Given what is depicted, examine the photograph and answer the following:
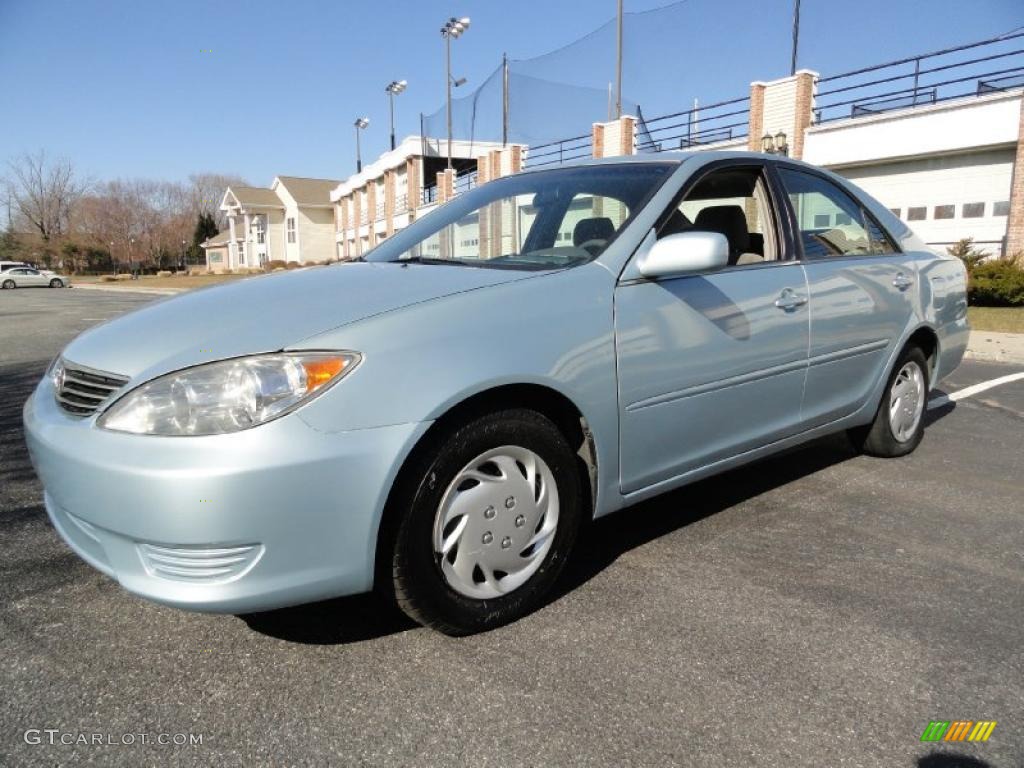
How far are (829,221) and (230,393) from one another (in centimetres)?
313

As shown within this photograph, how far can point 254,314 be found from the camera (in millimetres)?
2213

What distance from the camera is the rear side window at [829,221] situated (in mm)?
3475

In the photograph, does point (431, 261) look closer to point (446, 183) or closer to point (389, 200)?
point (446, 183)

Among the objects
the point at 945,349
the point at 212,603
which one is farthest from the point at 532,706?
the point at 945,349

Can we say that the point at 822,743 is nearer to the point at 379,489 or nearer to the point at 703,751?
the point at 703,751

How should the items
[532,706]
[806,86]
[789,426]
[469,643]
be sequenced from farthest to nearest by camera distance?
[806,86] < [789,426] < [469,643] < [532,706]

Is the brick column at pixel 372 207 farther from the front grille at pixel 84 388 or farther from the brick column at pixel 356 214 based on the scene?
the front grille at pixel 84 388

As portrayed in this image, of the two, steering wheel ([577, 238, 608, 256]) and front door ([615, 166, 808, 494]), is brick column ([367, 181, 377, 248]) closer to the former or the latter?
front door ([615, 166, 808, 494])

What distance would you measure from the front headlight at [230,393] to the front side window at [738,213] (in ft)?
6.05

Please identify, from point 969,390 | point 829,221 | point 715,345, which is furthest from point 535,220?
point 969,390

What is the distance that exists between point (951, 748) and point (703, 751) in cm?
61

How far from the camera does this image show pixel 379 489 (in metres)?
1.96

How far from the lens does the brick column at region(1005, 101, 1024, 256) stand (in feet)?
52.9

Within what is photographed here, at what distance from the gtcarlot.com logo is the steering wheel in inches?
75.5
